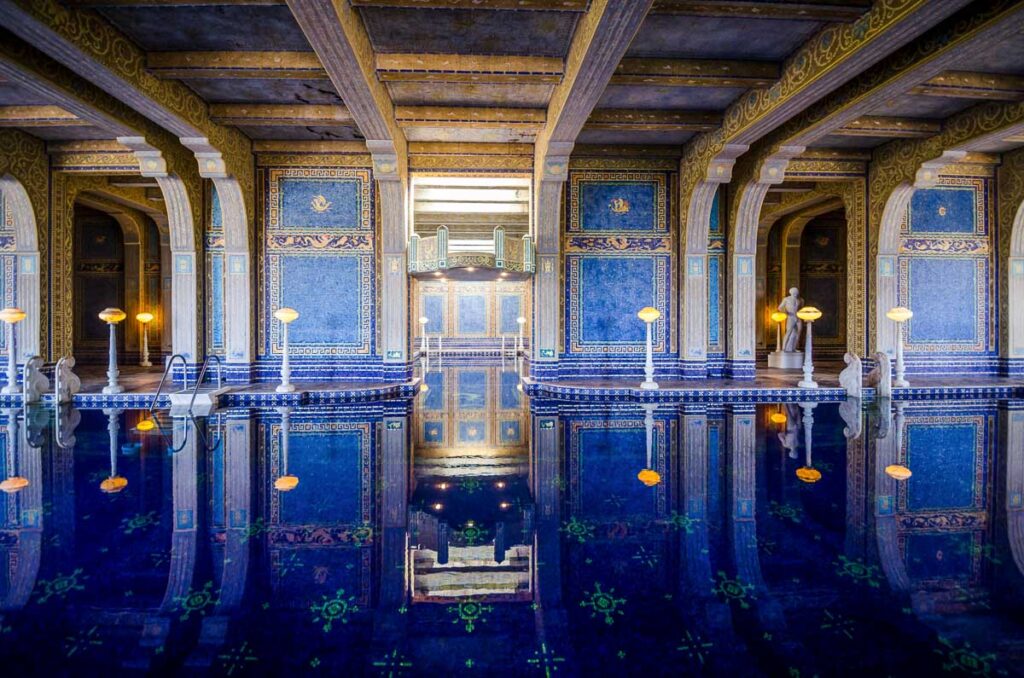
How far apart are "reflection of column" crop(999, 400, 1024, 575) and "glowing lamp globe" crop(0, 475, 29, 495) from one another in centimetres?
552

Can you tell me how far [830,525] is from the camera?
289 cm

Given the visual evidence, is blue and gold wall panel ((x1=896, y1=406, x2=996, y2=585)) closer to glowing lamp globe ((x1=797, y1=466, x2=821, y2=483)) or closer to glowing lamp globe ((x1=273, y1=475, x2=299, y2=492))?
glowing lamp globe ((x1=797, y1=466, x2=821, y2=483))

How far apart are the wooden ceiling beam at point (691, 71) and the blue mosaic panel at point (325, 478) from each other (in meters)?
4.80

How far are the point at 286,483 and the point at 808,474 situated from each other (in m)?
3.60

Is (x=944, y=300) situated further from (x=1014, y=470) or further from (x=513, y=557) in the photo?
(x=513, y=557)

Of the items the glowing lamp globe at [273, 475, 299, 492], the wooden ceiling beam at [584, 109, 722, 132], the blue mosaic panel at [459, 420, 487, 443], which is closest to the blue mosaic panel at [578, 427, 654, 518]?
the blue mosaic panel at [459, 420, 487, 443]

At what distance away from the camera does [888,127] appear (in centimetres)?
764

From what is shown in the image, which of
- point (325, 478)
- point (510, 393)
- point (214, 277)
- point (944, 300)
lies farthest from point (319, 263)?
point (944, 300)

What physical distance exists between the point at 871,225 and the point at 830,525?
839 centimetres

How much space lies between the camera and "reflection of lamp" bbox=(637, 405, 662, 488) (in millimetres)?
3733

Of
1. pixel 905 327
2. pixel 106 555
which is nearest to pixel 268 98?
pixel 106 555

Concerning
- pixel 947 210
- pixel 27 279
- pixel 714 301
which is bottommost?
pixel 714 301

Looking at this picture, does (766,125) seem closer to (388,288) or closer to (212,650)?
(388,288)

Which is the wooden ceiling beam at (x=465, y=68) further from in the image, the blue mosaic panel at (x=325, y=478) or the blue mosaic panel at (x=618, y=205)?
the blue mosaic panel at (x=325, y=478)
